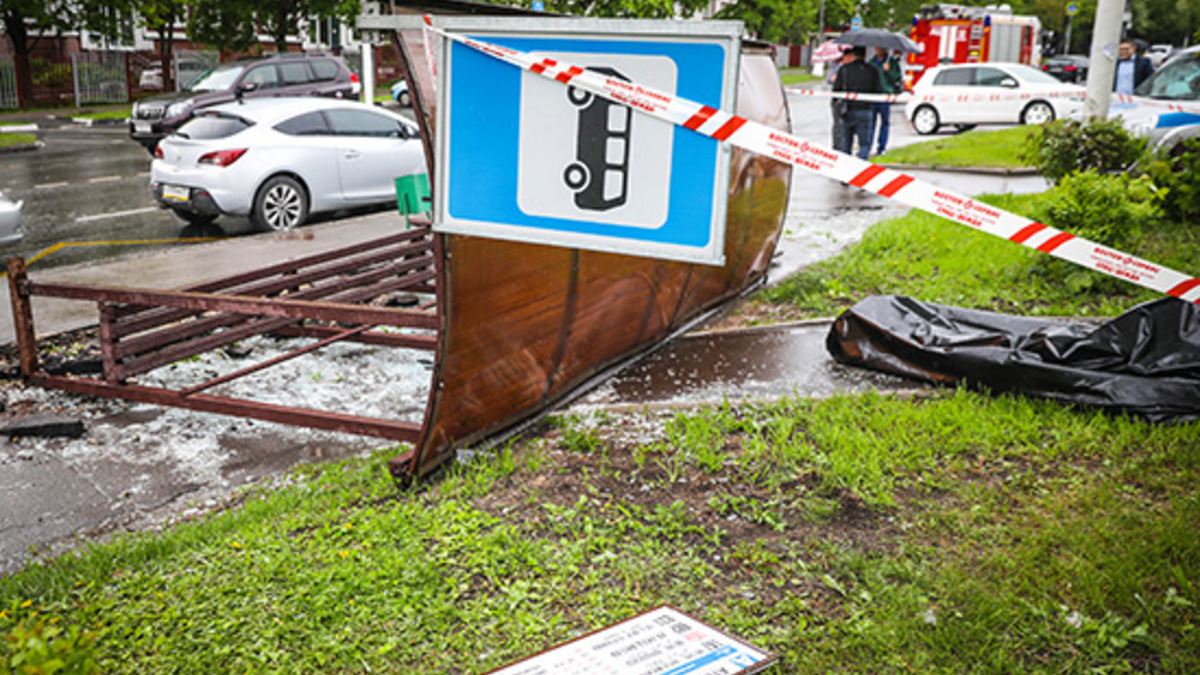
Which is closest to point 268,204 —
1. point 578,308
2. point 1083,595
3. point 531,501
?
point 578,308

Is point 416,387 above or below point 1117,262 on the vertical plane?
below

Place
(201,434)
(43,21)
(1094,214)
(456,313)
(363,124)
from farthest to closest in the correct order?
(43,21), (363,124), (1094,214), (201,434), (456,313)

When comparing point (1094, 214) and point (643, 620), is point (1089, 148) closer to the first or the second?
point (1094, 214)

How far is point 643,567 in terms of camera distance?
3.65 meters

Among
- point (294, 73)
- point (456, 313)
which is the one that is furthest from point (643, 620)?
point (294, 73)

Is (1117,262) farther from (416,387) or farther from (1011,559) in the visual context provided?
(416,387)

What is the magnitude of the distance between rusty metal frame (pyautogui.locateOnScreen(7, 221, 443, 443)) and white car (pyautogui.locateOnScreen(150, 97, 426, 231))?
476 cm

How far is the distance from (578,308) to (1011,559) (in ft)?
8.27

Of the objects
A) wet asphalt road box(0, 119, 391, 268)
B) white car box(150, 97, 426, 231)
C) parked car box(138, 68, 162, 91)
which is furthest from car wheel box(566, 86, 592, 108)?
parked car box(138, 68, 162, 91)

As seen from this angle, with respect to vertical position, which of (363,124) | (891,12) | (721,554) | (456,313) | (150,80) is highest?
(891,12)

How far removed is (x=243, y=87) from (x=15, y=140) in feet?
20.7

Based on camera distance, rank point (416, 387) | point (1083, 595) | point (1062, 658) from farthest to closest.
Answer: point (416, 387) < point (1083, 595) < point (1062, 658)

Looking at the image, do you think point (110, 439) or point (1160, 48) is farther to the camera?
point (1160, 48)

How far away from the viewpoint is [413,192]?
26.2 feet
